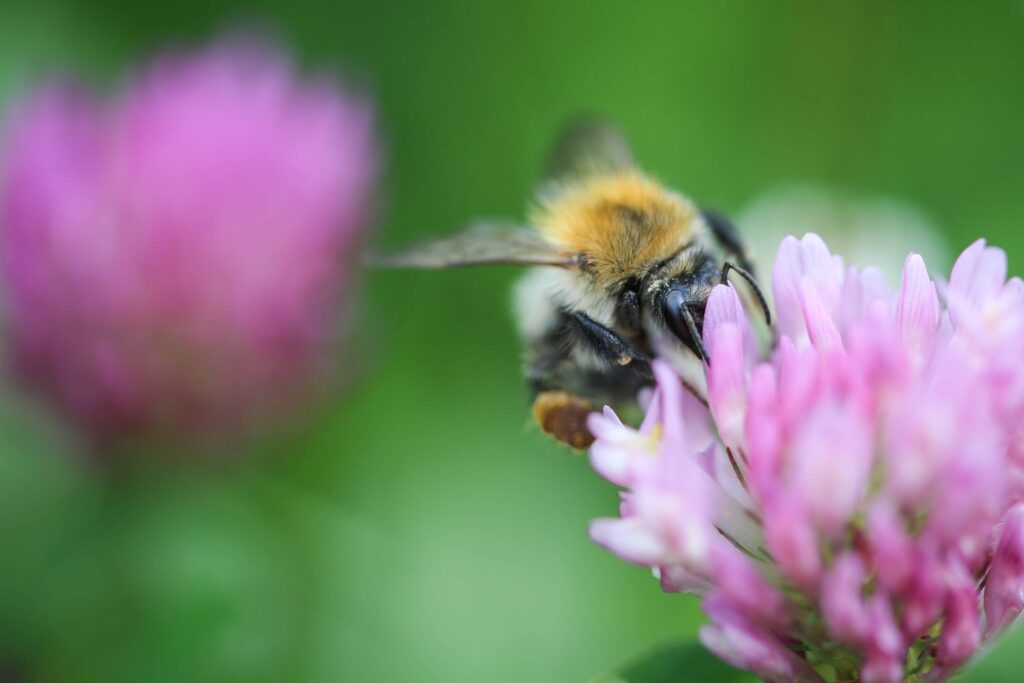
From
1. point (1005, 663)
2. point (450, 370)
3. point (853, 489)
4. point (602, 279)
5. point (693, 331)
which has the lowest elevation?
point (853, 489)

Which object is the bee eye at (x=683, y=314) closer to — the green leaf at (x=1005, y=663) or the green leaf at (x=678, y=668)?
the green leaf at (x=678, y=668)

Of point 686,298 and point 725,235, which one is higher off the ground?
point 725,235

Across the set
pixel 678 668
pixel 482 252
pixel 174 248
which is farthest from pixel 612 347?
pixel 174 248

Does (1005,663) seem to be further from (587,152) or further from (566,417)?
(587,152)

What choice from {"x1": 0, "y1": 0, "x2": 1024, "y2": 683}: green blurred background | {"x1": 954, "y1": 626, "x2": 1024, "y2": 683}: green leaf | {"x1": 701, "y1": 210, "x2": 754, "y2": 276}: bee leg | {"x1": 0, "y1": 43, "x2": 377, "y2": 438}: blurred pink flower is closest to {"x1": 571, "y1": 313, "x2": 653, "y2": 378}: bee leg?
{"x1": 701, "y1": 210, "x2": 754, "y2": 276}: bee leg

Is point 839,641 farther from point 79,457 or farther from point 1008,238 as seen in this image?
point 1008,238

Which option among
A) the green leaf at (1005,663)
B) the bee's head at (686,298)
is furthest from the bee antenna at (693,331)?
the green leaf at (1005,663)
